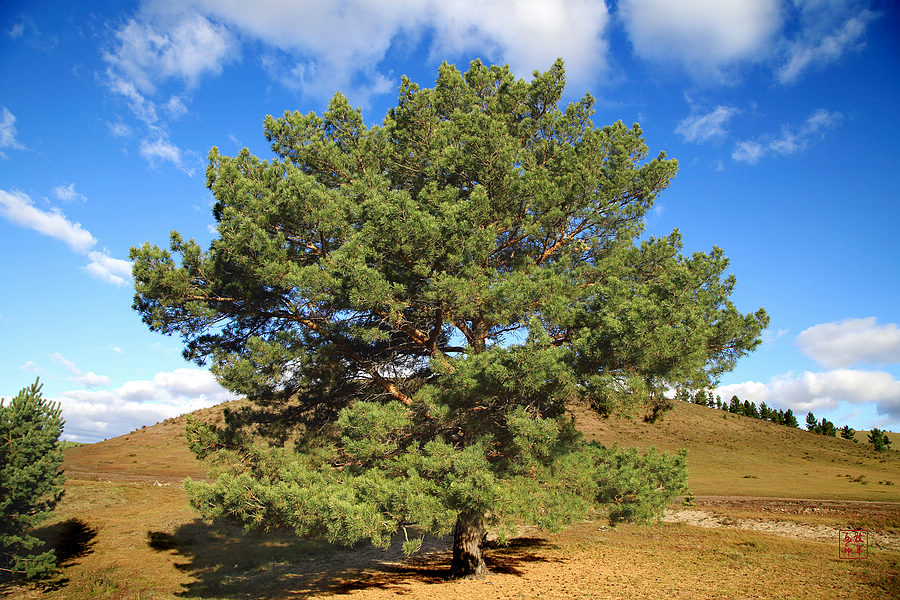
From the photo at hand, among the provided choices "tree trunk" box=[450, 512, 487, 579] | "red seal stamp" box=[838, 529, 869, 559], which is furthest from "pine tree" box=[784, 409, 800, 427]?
"tree trunk" box=[450, 512, 487, 579]

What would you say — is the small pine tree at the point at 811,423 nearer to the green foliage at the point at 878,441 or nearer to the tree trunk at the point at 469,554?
the green foliage at the point at 878,441

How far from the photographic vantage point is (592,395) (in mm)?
9328

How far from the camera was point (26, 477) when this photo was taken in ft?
40.9

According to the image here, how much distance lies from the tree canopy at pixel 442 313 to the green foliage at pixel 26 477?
643cm

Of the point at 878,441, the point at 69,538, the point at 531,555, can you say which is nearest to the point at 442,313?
the point at 531,555

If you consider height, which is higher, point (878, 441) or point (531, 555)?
point (878, 441)

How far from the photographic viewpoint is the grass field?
10523 millimetres

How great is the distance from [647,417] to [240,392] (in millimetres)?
9122

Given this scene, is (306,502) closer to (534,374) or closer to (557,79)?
(534,374)

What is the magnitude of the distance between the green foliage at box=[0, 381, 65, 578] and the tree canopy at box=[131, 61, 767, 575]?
643 centimetres

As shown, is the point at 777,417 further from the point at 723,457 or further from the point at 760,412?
the point at 723,457

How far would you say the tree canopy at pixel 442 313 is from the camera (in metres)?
8.62

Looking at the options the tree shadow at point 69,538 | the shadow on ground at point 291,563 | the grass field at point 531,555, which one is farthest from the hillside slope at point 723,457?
the tree shadow at point 69,538

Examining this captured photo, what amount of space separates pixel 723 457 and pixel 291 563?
39612mm
